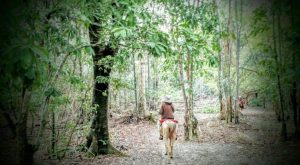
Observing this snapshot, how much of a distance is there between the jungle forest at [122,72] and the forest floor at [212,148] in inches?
1.7

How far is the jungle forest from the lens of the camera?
546cm

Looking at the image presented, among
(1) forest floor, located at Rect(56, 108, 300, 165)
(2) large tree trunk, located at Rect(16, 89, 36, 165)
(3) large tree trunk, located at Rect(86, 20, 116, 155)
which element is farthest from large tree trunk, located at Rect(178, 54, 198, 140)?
(2) large tree trunk, located at Rect(16, 89, 36, 165)

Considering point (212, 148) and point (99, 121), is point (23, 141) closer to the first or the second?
point (99, 121)

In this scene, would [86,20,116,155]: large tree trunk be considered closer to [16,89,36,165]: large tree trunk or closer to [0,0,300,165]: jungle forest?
[0,0,300,165]: jungle forest

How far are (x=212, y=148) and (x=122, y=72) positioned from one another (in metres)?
5.20

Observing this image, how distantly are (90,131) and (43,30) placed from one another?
6.45 metres

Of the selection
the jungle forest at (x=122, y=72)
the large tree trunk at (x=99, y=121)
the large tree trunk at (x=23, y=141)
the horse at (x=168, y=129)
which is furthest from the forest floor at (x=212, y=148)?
the large tree trunk at (x=23, y=141)

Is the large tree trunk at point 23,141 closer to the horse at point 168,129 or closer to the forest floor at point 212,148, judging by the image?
the forest floor at point 212,148

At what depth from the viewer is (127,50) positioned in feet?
24.1

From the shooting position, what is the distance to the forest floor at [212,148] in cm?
1081

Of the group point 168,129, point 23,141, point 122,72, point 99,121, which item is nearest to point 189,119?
point 168,129

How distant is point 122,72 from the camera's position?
479 inches

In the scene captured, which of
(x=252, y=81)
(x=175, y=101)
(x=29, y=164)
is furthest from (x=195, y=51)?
(x=175, y=101)

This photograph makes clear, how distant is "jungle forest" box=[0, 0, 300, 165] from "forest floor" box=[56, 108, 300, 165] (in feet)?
0.14
